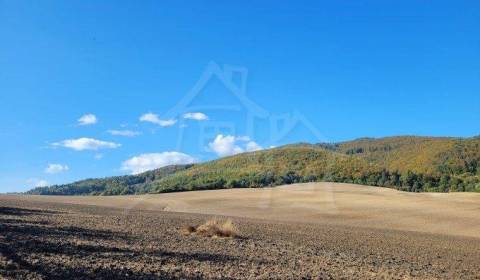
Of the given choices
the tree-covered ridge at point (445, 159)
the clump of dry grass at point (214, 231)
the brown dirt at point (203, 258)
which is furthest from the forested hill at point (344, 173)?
the brown dirt at point (203, 258)

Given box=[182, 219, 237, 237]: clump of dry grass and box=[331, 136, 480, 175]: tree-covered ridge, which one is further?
box=[331, 136, 480, 175]: tree-covered ridge

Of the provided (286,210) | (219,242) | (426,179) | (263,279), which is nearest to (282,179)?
(426,179)

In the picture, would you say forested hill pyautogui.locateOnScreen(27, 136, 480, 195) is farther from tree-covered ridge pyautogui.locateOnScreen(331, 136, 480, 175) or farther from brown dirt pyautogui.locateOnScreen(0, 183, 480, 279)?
brown dirt pyautogui.locateOnScreen(0, 183, 480, 279)

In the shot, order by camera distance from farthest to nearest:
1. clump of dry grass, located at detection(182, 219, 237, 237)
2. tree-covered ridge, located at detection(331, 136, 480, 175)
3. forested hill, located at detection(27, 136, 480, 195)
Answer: tree-covered ridge, located at detection(331, 136, 480, 175) < forested hill, located at detection(27, 136, 480, 195) < clump of dry grass, located at detection(182, 219, 237, 237)

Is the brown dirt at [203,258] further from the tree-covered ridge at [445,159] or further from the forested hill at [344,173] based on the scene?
the tree-covered ridge at [445,159]

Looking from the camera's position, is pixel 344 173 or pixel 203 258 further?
pixel 344 173

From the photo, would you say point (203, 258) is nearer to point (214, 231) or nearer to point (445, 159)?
point (214, 231)

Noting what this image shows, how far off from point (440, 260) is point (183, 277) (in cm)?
1249

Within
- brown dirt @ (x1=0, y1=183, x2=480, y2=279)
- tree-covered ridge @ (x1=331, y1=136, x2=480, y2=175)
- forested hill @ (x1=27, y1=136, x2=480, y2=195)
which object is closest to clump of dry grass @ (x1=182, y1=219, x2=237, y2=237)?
brown dirt @ (x1=0, y1=183, x2=480, y2=279)

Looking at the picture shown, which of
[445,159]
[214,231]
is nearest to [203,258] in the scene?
[214,231]

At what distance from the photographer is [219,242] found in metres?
21.5

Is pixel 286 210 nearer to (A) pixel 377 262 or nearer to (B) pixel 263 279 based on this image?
(A) pixel 377 262

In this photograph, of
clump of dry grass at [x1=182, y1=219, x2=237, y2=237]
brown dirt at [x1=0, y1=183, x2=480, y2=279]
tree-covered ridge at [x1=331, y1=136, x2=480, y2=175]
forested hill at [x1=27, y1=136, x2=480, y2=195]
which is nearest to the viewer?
brown dirt at [x1=0, y1=183, x2=480, y2=279]

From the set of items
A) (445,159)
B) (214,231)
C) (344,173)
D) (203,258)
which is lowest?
(203,258)
